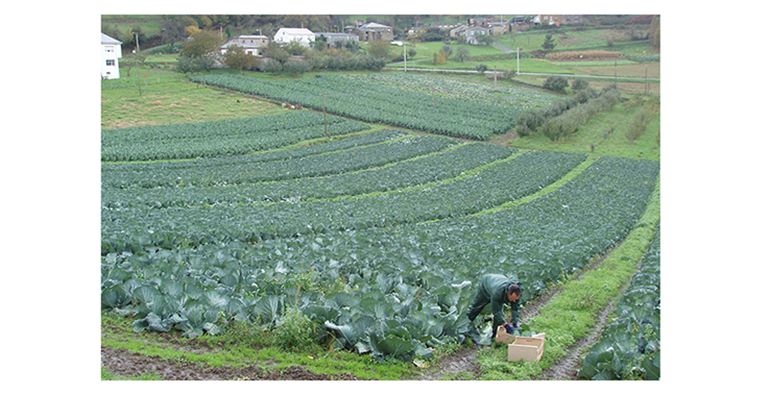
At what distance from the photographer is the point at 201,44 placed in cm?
7000

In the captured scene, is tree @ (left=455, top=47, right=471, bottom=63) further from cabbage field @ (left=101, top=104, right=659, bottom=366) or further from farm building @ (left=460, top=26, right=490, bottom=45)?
cabbage field @ (left=101, top=104, right=659, bottom=366)

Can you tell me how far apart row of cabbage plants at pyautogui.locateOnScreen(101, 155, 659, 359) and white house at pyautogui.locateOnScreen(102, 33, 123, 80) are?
5026cm

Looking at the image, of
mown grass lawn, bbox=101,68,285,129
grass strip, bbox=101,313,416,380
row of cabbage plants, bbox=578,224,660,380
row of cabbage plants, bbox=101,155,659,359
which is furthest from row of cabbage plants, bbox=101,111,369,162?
row of cabbage plants, bbox=578,224,660,380

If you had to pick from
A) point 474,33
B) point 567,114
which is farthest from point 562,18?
point 474,33

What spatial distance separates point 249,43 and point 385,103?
78.8 feet

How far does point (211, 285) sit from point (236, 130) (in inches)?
1732

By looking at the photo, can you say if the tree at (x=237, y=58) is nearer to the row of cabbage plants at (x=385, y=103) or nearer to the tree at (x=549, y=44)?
the row of cabbage plants at (x=385, y=103)

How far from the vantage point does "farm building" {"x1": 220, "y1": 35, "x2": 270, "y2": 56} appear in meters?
74.1

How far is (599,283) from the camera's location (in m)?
14.1

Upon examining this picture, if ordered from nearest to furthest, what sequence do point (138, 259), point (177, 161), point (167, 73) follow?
point (138, 259) < point (177, 161) < point (167, 73)

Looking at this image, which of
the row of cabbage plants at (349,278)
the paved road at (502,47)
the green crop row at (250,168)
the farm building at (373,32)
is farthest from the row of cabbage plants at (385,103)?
the row of cabbage plants at (349,278)

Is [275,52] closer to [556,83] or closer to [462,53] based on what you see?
[462,53]
